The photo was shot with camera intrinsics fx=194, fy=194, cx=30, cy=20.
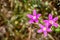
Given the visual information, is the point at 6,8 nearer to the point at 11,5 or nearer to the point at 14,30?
the point at 11,5

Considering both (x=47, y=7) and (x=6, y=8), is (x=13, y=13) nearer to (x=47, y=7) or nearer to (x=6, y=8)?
(x=6, y=8)

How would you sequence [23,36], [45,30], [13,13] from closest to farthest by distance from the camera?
[45,30], [23,36], [13,13]

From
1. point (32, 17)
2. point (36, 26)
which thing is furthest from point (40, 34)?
point (32, 17)

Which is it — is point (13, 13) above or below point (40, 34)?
above

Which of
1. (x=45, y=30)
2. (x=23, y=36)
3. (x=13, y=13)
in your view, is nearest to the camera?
(x=45, y=30)

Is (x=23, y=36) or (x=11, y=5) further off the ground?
(x=11, y=5)

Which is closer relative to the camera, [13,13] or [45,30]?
[45,30]

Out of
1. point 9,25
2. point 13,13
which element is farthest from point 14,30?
point 13,13

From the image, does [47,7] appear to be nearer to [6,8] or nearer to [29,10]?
[29,10]

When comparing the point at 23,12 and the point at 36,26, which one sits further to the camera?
the point at 23,12
